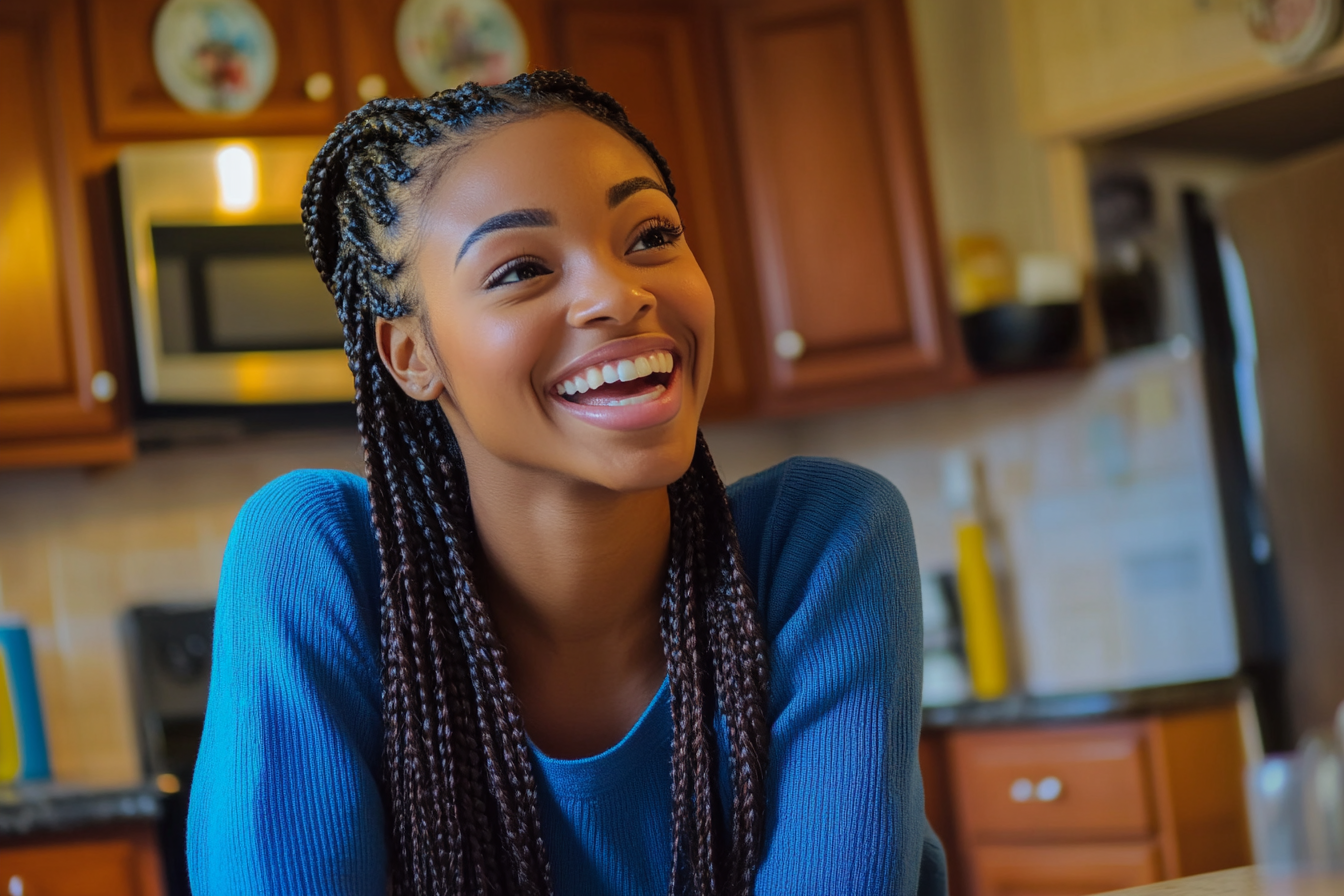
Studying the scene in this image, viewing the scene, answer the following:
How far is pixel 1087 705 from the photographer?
7.57ft

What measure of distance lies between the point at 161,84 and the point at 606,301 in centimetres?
185

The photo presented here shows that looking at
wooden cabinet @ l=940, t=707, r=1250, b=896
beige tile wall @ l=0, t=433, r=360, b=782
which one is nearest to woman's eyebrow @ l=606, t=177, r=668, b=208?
wooden cabinet @ l=940, t=707, r=1250, b=896

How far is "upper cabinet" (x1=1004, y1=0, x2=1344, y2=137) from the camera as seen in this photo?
248 centimetres

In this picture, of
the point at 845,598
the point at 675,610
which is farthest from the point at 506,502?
the point at 845,598

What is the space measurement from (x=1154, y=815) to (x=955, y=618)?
74 cm

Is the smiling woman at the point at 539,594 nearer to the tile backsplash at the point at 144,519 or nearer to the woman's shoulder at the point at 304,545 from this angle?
the woman's shoulder at the point at 304,545

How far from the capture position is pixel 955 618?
117 inches

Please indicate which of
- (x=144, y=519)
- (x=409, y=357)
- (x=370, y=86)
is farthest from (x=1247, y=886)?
(x=144, y=519)

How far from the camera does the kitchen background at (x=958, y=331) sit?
2467 millimetres

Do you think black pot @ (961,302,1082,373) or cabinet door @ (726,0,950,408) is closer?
black pot @ (961,302,1082,373)

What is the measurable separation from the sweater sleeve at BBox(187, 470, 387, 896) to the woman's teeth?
9.5 inches

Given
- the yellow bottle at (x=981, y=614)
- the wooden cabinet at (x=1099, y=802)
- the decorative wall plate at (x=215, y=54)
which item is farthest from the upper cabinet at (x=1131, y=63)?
the decorative wall plate at (x=215, y=54)

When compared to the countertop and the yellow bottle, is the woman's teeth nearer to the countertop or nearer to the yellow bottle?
the countertop

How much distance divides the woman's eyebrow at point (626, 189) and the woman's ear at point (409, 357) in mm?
176
